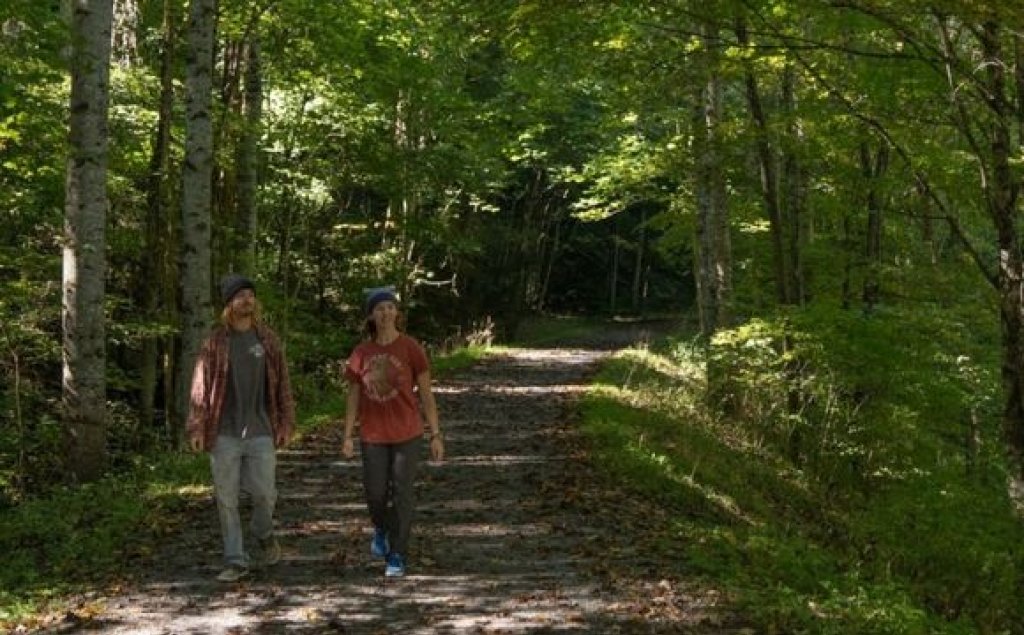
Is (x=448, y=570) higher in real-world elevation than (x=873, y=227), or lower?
lower

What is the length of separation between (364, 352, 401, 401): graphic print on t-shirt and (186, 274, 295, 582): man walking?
61 centimetres

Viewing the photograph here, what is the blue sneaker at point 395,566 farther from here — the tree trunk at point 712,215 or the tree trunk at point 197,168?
the tree trunk at point 712,215

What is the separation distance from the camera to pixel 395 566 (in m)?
6.95

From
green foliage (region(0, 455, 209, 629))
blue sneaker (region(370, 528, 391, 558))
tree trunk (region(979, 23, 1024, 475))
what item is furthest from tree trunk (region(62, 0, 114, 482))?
tree trunk (region(979, 23, 1024, 475))

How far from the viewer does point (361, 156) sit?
20344 millimetres

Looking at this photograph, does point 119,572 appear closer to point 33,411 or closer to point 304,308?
point 33,411

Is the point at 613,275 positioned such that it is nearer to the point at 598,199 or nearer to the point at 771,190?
the point at 598,199

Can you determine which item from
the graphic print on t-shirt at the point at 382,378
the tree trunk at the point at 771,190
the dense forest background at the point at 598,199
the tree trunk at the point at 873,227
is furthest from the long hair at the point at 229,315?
the tree trunk at the point at 873,227

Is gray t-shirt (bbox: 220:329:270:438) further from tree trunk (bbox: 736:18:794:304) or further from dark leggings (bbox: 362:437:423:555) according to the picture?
tree trunk (bbox: 736:18:794:304)

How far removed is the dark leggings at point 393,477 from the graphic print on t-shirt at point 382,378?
13.7 inches

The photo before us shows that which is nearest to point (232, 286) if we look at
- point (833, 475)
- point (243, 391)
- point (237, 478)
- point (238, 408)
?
point (243, 391)

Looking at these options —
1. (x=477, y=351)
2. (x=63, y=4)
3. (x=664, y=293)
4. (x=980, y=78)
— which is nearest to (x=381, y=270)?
(x=477, y=351)

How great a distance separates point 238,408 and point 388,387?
1.01m

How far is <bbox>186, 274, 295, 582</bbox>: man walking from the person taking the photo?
21.9ft
